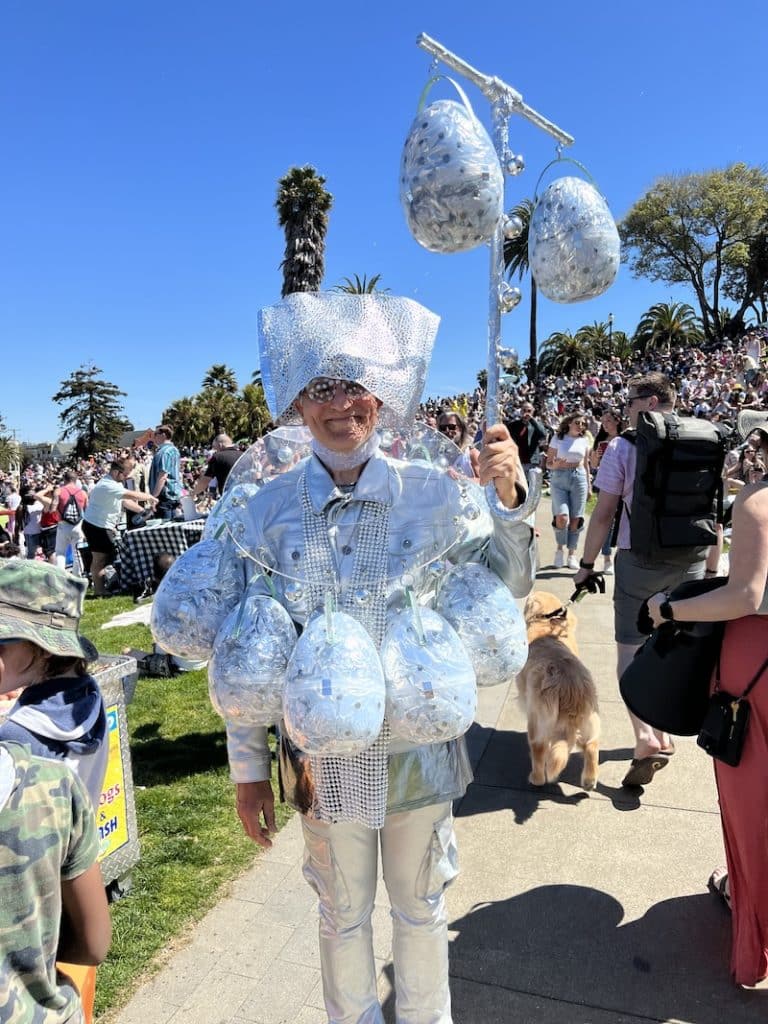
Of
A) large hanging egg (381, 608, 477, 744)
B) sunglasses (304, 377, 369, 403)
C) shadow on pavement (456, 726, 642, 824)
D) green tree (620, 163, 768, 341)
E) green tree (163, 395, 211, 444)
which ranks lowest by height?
shadow on pavement (456, 726, 642, 824)

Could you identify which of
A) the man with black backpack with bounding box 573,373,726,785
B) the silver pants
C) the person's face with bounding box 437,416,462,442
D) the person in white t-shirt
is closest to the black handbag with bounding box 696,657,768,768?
the silver pants

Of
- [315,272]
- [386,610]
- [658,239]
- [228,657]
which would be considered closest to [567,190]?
[386,610]

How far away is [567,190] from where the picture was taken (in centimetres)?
203

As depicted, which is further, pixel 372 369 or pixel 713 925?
pixel 713 925

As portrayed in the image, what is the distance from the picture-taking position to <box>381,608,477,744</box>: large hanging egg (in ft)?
4.73

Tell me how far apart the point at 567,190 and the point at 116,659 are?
95.0 inches

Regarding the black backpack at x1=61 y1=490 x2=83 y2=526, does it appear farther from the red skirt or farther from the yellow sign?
the red skirt

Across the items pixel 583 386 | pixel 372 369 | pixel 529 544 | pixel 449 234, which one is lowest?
pixel 529 544

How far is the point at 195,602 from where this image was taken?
163cm

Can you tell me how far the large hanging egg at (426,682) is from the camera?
1.44 metres

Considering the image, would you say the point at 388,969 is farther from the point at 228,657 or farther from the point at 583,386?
the point at 583,386

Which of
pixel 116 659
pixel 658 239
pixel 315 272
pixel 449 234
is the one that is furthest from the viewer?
pixel 658 239

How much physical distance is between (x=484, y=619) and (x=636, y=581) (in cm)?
198

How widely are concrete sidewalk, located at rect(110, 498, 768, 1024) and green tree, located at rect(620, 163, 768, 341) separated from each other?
38465 millimetres
